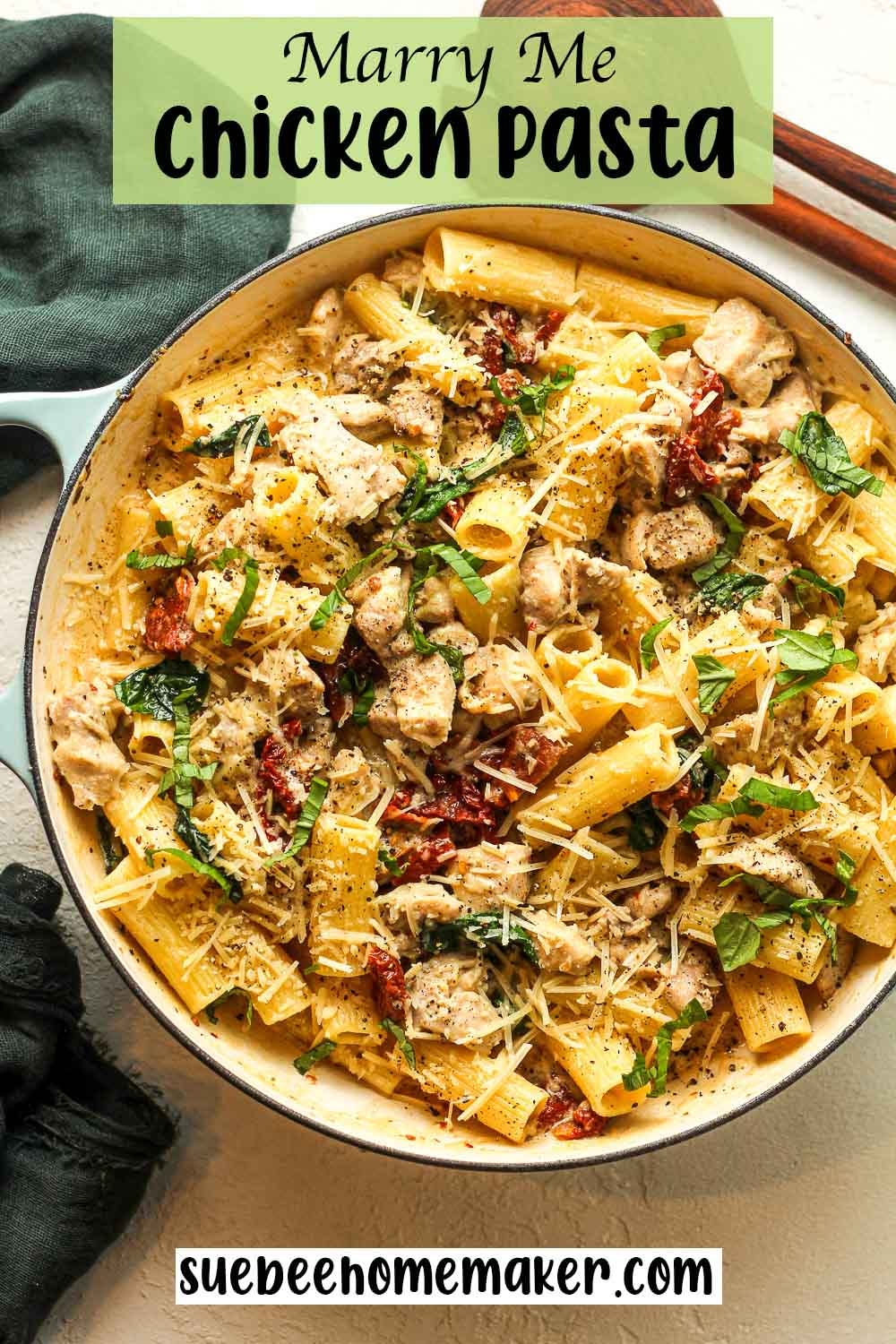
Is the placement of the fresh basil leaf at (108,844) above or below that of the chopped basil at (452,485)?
below

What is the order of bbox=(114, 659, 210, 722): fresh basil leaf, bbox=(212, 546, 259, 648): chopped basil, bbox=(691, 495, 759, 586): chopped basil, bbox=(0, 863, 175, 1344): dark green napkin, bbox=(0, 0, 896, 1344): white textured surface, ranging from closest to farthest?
bbox=(212, 546, 259, 648): chopped basil, bbox=(114, 659, 210, 722): fresh basil leaf, bbox=(691, 495, 759, 586): chopped basil, bbox=(0, 863, 175, 1344): dark green napkin, bbox=(0, 0, 896, 1344): white textured surface

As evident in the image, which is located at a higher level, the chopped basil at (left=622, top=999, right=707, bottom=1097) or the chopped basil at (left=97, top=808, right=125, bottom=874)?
the chopped basil at (left=97, top=808, right=125, bottom=874)

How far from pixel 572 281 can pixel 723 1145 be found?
224 centimetres

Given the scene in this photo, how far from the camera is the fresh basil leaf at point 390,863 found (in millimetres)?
2857

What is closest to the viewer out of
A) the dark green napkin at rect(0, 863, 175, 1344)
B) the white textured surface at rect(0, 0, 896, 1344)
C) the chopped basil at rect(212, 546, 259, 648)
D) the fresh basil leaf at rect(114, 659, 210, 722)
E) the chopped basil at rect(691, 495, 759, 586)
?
the chopped basil at rect(212, 546, 259, 648)

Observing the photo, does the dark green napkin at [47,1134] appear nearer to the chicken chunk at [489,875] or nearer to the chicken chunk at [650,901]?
the chicken chunk at [489,875]

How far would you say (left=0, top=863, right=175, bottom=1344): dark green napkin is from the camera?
10.2ft

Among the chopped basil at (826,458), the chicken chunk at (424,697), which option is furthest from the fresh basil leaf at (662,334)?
the chicken chunk at (424,697)

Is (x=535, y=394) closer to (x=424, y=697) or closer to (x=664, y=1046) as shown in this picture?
(x=424, y=697)

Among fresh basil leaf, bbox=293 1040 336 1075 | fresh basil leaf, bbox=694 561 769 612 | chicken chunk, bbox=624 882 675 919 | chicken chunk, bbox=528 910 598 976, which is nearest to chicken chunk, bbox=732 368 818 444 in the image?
fresh basil leaf, bbox=694 561 769 612

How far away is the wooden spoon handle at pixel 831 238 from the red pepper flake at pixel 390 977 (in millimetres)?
2187

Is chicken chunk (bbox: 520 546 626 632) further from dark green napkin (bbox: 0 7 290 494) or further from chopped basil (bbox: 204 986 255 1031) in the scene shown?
dark green napkin (bbox: 0 7 290 494)

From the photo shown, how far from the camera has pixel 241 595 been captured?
2.79 m

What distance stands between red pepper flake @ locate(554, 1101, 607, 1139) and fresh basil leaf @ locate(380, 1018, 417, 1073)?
0.38 m
